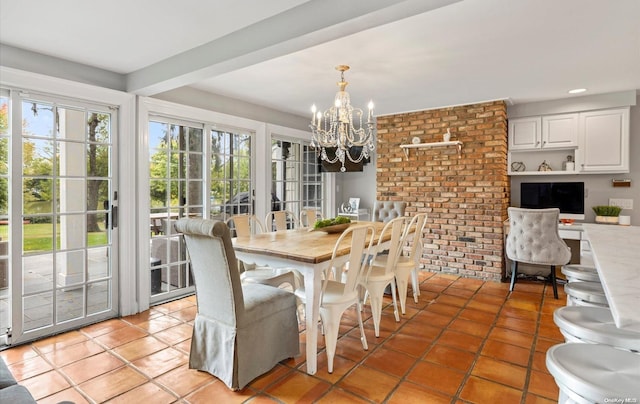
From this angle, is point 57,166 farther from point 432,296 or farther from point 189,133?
point 432,296

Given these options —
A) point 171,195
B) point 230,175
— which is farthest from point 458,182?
point 171,195

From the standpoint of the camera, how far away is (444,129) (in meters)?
4.91

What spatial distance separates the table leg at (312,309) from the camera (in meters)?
2.23

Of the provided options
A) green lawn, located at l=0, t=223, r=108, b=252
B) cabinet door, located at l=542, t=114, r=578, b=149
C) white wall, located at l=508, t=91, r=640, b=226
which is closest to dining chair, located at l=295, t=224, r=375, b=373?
green lawn, located at l=0, t=223, r=108, b=252

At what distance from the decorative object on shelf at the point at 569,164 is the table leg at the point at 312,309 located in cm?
405

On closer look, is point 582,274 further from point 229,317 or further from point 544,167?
point 544,167

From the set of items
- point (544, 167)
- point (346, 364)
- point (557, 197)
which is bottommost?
point (346, 364)

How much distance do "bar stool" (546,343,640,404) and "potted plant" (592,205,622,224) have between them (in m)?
4.05

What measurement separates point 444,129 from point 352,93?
1577 mm

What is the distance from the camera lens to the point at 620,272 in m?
1.21

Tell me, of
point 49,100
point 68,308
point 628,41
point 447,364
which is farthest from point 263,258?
point 628,41

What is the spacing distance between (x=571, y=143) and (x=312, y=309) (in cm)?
418

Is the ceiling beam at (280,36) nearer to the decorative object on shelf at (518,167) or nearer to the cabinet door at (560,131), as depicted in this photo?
the cabinet door at (560,131)

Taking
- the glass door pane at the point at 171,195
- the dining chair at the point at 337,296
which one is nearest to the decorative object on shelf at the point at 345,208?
the glass door pane at the point at 171,195
